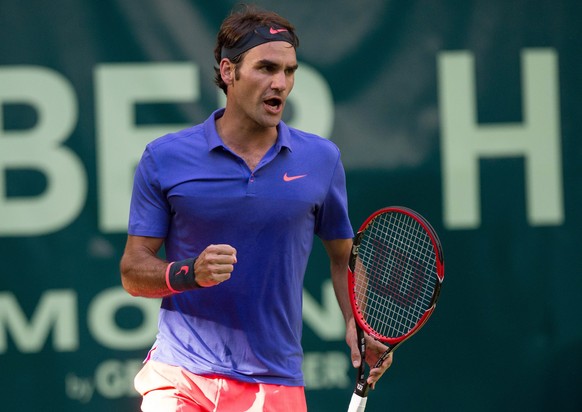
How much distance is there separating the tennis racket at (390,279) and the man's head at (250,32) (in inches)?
24.4

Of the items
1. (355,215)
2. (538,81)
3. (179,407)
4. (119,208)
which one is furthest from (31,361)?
(538,81)

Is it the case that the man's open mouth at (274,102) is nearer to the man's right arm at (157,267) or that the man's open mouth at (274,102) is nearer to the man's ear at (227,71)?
the man's ear at (227,71)

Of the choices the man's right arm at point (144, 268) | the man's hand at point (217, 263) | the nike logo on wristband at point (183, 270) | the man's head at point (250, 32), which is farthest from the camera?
the man's head at point (250, 32)

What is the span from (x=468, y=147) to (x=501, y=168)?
0.59 ft

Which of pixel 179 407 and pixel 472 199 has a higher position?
pixel 472 199

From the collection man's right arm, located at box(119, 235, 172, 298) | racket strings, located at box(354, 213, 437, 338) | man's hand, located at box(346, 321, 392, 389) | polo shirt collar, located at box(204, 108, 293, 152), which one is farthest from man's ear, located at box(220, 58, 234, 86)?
man's hand, located at box(346, 321, 392, 389)

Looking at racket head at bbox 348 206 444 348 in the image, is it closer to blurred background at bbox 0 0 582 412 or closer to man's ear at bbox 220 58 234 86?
man's ear at bbox 220 58 234 86

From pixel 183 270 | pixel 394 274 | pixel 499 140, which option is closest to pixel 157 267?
pixel 183 270

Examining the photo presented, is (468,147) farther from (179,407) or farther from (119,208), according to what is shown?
(179,407)

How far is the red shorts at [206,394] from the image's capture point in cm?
332

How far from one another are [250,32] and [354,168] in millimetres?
1743

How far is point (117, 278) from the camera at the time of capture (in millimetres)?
5062

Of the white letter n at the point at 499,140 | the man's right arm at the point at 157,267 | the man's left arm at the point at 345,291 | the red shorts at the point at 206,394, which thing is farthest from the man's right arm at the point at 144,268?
the white letter n at the point at 499,140

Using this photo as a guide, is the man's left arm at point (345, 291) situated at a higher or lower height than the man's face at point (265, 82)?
lower
